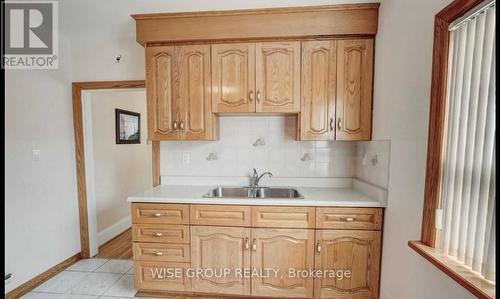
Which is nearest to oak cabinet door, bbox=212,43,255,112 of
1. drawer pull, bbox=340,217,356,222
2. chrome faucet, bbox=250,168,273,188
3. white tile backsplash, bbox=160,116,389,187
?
white tile backsplash, bbox=160,116,389,187

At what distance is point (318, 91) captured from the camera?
1.97 metres

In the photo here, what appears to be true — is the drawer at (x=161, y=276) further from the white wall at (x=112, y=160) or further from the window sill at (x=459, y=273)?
the window sill at (x=459, y=273)

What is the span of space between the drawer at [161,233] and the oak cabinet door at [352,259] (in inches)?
42.0

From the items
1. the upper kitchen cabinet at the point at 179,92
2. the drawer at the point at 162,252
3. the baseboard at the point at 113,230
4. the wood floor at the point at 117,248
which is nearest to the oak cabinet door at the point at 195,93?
the upper kitchen cabinet at the point at 179,92

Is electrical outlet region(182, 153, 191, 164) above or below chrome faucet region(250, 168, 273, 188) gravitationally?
above

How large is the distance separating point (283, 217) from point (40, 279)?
91.5 inches

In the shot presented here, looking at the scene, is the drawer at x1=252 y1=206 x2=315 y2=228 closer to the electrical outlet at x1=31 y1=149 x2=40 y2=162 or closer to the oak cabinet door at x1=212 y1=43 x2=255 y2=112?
the oak cabinet door at x1=212 y1=43 x2=255 y2=112

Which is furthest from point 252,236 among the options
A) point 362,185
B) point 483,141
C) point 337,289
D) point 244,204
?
point 483,141

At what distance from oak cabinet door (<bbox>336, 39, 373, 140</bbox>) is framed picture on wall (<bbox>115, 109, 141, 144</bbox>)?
9.29ft

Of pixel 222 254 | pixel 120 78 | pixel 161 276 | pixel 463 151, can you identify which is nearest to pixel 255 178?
pixel 222 254

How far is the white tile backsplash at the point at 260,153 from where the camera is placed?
2301 mm

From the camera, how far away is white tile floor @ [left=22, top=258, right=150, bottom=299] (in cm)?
201

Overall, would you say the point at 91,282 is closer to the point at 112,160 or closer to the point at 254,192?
the point at 112,160

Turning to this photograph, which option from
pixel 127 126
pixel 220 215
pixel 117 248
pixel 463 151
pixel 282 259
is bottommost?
pixel 117 248
